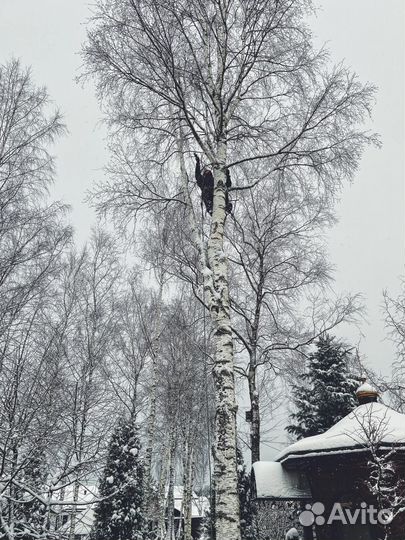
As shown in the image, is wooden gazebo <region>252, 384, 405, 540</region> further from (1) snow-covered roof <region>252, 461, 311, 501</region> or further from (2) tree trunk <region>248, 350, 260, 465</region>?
(2) tree trunk <region>248, 350, 260, 465</region>

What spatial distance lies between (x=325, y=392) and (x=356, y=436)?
612 cm

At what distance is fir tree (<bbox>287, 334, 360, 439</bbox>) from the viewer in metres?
13.3

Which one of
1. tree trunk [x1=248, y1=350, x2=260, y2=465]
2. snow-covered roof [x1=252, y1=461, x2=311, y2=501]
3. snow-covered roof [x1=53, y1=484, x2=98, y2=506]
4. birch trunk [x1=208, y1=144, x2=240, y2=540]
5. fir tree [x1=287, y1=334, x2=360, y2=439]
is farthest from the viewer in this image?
fir tree [x1=287, y1=334, x2=360, y2=439]

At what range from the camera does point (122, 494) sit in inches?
459

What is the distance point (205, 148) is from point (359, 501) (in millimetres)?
6830

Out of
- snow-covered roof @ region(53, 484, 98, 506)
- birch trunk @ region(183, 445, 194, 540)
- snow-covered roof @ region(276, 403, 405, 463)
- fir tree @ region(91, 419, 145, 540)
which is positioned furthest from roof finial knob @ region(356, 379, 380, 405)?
birch trunk @ region(183, 445, 194, 540)

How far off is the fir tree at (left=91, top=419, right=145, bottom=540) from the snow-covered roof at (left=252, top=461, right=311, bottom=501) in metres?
4.07

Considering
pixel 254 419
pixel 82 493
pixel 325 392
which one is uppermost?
pixel 325 392

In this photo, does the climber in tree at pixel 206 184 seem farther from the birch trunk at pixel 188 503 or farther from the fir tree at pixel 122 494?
the birch trunk at pixel 188 503

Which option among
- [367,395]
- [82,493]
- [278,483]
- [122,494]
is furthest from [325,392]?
[82,493]

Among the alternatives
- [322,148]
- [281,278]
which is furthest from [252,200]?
[322,148]

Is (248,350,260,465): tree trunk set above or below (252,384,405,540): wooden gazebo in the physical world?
above

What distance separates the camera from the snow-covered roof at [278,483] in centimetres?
797

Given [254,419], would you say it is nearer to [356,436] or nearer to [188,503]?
[356,436]
